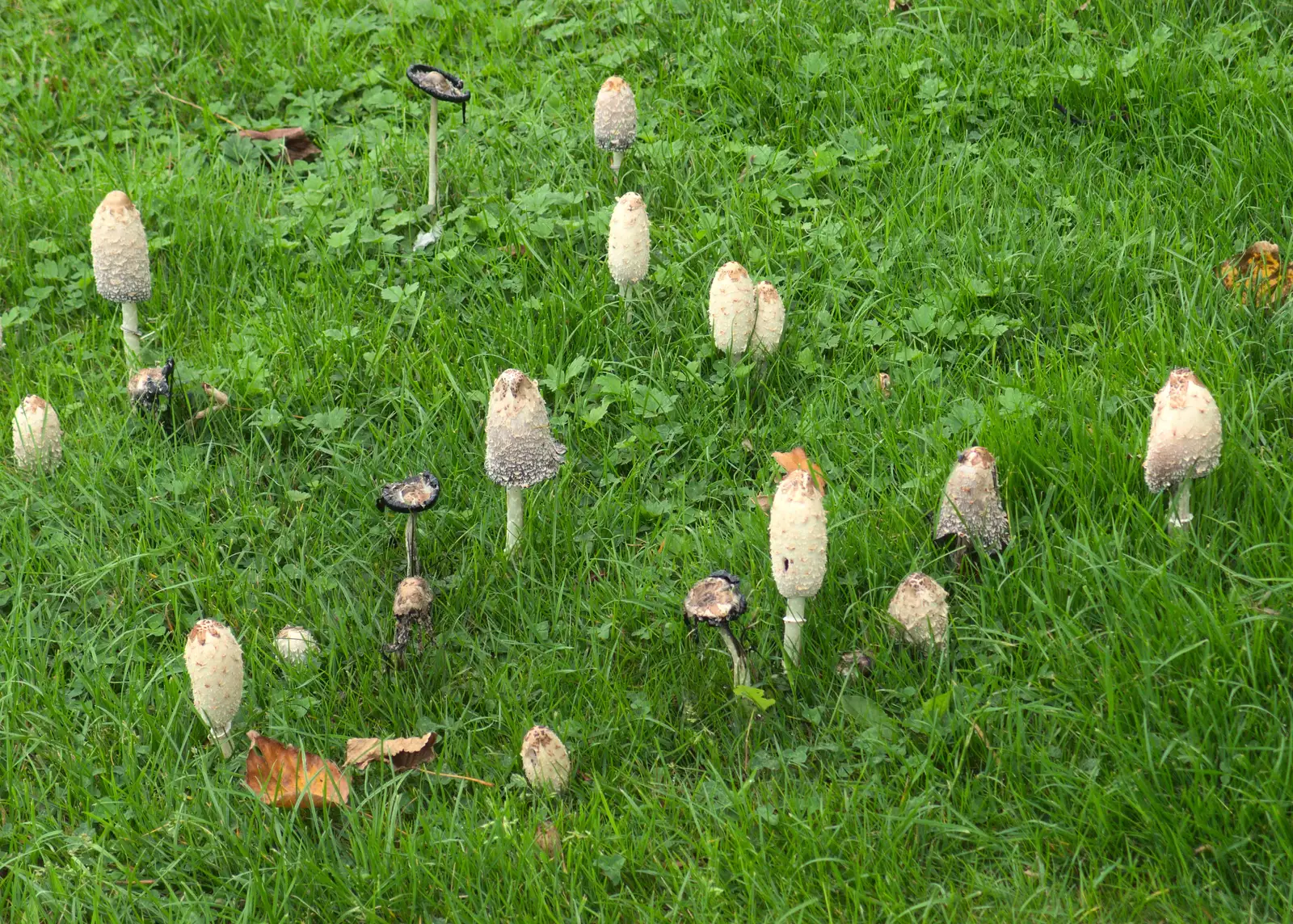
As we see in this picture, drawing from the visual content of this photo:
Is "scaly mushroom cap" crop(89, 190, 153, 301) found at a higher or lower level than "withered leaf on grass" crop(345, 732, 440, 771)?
higher

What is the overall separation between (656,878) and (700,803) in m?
0.19

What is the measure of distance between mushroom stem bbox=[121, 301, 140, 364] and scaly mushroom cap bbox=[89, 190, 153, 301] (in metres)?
0.13

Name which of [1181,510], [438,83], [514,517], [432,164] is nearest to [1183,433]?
[1181,510]

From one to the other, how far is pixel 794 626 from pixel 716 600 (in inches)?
8.4

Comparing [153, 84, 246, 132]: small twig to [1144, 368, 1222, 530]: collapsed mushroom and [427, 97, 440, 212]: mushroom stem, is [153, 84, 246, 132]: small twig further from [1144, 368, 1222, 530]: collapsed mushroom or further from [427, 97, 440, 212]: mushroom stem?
[1144, 368, 1222, 530]: collapsed mushroom

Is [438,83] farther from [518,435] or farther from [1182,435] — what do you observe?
[1182,435]

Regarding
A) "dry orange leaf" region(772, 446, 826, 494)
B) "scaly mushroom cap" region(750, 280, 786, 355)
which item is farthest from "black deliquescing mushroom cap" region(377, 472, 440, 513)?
"scaly mushroom cap" region(750, 280, 786, 355)

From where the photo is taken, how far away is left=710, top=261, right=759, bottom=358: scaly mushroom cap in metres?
3.71

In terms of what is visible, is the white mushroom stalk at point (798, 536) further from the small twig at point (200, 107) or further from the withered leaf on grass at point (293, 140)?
the small twig at point (200, 107)

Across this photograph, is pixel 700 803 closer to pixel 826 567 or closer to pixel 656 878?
pixel 656 878

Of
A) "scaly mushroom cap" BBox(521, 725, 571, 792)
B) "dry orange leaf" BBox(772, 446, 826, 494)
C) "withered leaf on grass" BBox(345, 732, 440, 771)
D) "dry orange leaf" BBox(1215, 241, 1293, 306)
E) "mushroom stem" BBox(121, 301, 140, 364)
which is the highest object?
"dry orange leaf" BBox(1215, 241, 1293, 306)

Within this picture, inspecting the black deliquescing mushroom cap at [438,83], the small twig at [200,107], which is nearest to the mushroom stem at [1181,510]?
the black deliquescing mushroom cap at [438,83]

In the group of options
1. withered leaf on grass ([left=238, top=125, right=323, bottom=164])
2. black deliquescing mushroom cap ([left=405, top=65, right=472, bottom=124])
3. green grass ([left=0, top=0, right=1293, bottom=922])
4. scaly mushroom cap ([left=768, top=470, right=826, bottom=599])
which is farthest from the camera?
withered leaf on grass ([left=238, top=125, right=323, bottom=164])

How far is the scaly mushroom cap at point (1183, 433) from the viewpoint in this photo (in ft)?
9.29
